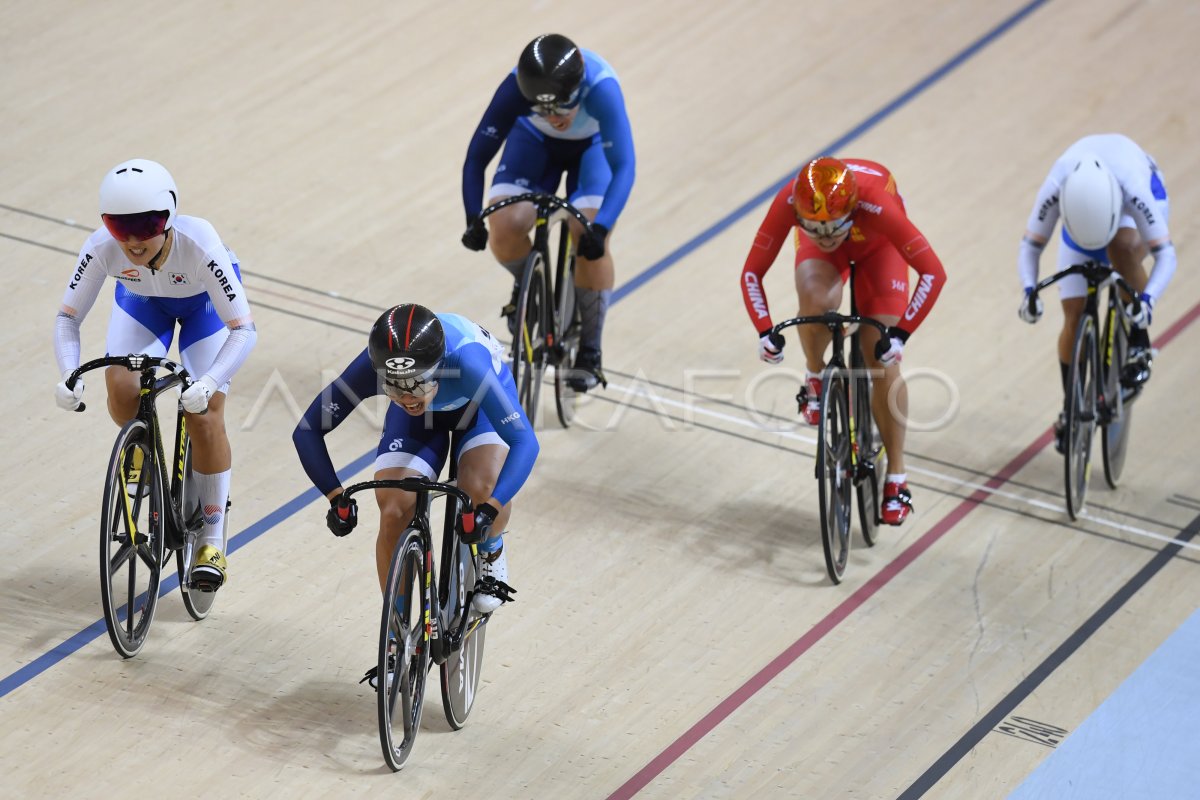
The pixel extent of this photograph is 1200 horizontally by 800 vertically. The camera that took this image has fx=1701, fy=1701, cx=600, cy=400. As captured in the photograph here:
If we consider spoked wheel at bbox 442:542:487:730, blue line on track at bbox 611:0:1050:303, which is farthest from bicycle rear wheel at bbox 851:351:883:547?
blue line on track at bbox 611:0:1050:303

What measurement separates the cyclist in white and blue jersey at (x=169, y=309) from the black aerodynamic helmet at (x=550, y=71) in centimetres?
127

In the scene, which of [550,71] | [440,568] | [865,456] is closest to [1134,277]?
[865,456]

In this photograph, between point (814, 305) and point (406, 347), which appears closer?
point (406, 347)

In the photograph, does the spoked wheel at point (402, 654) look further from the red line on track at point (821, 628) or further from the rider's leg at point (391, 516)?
the red line on track at point (821, 628)

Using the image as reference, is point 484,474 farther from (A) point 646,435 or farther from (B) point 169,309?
(A) point 646,435

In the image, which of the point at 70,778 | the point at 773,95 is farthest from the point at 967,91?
the point at 70,778

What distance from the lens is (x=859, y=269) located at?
5.09 m

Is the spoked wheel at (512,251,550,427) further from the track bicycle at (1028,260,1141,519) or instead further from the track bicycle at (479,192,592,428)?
the track bicycle at (1028,260,1141,519)

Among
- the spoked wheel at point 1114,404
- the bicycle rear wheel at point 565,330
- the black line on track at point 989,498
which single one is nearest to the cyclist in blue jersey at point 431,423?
the bicycle rear wheel at point 565,330

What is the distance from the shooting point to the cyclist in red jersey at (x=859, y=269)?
479 cm

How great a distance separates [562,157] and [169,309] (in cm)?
169

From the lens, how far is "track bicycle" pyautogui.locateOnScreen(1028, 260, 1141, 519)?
536 centimetres

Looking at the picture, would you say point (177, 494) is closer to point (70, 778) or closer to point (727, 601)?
point (70, 778)

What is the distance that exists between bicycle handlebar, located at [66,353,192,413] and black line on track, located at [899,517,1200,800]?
211cm
